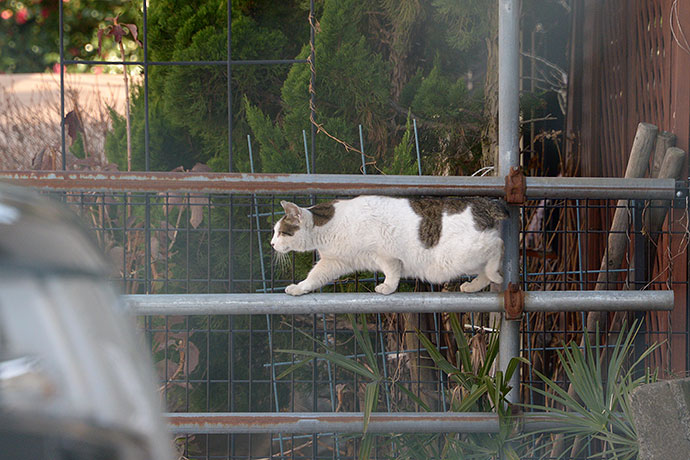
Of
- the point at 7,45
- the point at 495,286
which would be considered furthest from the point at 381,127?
the point at 7,45

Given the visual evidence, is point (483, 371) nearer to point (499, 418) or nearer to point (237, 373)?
point (499, 418)

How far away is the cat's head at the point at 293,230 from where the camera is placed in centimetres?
187

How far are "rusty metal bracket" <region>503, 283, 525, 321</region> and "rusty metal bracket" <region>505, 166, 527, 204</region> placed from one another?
9.6 inches

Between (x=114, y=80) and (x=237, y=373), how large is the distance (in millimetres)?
3207

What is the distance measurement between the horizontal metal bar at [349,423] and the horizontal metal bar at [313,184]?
633 millimetres

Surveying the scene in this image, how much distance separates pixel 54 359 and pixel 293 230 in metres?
1.55

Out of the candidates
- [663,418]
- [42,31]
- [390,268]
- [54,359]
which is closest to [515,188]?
[390,268]

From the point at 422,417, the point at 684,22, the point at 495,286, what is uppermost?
the point at 684,22

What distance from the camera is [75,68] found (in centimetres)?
709

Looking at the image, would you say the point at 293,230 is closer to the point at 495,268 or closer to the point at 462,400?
the point at 495,268

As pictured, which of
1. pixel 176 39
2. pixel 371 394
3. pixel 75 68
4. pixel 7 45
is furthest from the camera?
pixel 7 45

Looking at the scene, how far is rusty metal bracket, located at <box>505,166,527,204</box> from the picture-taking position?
1.78m

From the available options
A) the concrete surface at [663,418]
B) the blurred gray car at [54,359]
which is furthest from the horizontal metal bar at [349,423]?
the blurred gray car at [54,359]

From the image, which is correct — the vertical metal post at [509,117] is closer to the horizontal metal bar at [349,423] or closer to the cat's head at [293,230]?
the horizontal metal bar at [349,423]
